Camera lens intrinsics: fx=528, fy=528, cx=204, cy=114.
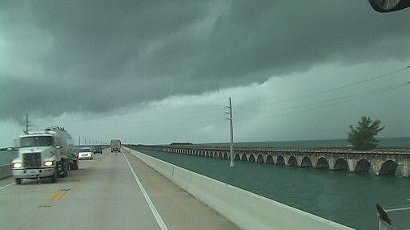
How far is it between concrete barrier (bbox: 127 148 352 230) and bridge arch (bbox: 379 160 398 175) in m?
71.2

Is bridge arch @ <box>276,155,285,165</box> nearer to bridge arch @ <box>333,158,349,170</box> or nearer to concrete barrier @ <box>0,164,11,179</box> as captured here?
bridge arch @ <box>333,158,349,170</box>

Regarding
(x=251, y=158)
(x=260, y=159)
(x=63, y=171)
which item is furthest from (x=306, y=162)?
(x=63, y=171)

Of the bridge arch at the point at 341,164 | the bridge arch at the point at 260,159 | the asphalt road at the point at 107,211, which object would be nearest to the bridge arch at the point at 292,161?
the bridge arch at the point at 260,159

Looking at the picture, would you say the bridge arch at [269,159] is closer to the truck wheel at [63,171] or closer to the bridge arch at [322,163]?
the bridge arch at [322,163]

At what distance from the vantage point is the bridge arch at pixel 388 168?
85875 millimetres

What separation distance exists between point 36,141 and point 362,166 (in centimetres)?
7407

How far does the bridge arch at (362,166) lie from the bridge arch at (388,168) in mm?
6898

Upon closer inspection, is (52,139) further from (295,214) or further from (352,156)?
(352,156)

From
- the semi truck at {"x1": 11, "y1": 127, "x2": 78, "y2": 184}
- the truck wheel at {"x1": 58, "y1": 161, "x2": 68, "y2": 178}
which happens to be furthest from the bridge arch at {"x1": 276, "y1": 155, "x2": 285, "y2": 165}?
the semi truck at {"x1": 11, "y1": 127, "x2": 78, "y2": 184}

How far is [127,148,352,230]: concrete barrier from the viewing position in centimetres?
820

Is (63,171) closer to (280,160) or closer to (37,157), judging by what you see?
(37,157)

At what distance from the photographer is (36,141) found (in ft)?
103

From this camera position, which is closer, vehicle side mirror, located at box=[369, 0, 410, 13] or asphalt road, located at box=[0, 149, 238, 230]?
vehicle side mirror, located at box=[369, 0, 410, 13]

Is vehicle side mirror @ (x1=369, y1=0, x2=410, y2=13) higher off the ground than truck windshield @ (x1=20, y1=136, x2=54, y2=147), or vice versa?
vehicle side mirror @ (x1=369, y1=0, x2=410, y2=13)
